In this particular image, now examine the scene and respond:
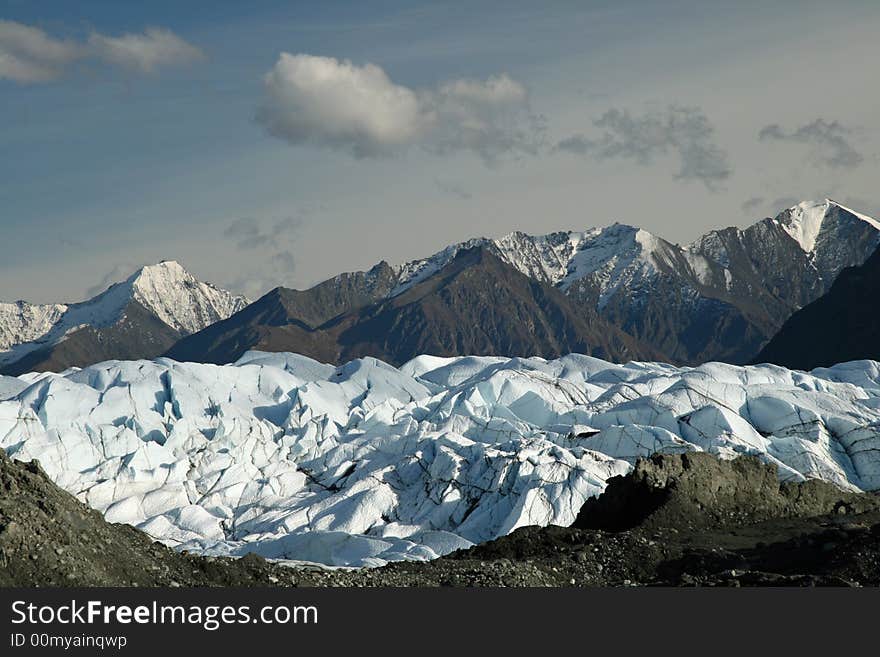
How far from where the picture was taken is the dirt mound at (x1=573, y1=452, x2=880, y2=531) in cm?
4056

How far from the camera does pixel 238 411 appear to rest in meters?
140

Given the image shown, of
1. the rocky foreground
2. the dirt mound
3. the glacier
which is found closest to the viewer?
the rocky foreground

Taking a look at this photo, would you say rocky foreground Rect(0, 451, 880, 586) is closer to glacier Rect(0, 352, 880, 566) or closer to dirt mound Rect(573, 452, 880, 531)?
dirt mound Rect(573, 452, 880, 531)

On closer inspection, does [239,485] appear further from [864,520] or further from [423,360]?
[864,520]

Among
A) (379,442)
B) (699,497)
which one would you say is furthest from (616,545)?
(379,442)

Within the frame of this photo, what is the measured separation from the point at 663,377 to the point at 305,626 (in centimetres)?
14102

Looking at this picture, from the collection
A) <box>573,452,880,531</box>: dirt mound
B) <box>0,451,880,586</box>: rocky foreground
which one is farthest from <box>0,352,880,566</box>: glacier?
<box>0,451,880,586</box>: rocky foreground

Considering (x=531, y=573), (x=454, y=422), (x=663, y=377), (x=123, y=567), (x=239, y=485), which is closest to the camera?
(x=123, y=567)

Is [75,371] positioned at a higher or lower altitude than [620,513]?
higher

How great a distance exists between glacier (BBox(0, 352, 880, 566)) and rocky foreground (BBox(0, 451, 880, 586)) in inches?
1416

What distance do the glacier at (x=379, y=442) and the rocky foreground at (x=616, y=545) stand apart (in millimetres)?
35975

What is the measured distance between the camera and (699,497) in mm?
41406

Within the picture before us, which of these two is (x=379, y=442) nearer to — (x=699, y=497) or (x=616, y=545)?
(x=699, y=497)

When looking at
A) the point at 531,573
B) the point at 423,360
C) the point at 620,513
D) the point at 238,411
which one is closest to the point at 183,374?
the point at 238,411
